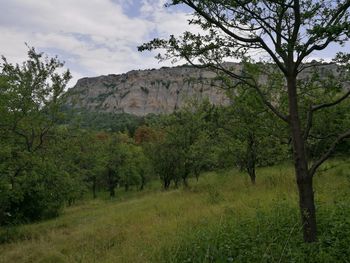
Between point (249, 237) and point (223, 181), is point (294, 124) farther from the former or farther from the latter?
point (223, 181)

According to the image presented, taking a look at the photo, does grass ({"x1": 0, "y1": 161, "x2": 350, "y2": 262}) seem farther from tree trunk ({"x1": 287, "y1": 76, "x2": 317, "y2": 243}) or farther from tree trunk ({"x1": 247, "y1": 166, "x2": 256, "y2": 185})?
tree trunk ({"x1": 247, "y1": 166, "x2": 256, "y2": 185})

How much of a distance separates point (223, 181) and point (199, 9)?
15535 mm

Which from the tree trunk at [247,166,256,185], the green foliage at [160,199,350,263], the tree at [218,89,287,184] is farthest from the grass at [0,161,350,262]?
the tree trunk at [247,166,256,185]

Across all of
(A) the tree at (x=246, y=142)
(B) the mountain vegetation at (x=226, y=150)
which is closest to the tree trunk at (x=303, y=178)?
(B) the mountain vegetation at (x=226, y=150)

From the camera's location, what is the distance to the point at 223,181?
65.2ft

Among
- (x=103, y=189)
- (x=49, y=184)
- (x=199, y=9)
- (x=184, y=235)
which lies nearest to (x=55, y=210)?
(x=49, y=184)

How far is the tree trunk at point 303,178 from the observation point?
4.98 meters

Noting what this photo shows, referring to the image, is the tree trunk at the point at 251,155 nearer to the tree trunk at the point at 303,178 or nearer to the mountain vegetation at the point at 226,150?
the mountain vegetation at the point at 226,150

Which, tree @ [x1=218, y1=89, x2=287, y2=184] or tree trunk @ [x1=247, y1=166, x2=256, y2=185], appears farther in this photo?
tree trunk @ [x1=247, y1=166, x2=256, y2=185]

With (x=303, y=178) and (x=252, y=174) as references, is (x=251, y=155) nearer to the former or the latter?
(x=252, y=174)

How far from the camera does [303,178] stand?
4965 mm

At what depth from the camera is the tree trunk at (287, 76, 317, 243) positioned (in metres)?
4.98

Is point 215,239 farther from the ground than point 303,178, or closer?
closer

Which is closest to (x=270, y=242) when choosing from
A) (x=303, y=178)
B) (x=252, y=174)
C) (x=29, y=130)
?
(x=303, y=178)
